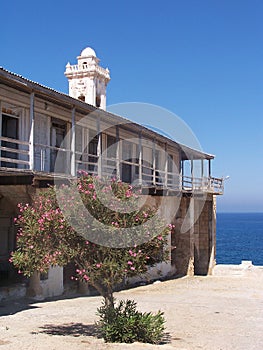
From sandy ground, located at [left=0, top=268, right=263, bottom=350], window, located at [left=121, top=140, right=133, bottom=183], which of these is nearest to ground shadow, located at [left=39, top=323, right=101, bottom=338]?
sandy ground, located at [left=0, top=268, right=263, bottom=350]

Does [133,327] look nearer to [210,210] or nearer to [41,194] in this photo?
[41,194]

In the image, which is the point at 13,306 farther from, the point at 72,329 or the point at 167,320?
the point at 167,320

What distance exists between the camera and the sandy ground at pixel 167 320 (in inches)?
383

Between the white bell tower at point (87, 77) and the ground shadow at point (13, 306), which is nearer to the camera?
the ground shadow at point (13, 306)

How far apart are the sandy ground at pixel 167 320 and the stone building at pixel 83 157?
233 cm

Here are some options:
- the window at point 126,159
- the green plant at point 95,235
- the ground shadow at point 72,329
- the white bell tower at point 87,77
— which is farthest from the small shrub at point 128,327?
the white bell tower at point 87,77

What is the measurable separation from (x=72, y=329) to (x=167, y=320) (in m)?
2.73

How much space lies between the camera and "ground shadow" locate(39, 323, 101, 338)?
34.9 ft

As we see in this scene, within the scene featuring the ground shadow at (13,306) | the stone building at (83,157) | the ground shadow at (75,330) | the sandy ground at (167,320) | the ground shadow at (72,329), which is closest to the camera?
the sandy ground at (167,320)

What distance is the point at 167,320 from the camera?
1283cm

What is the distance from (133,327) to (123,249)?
153 cm

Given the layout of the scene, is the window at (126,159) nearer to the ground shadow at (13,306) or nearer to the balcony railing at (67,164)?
the balcony railing at (67,164)

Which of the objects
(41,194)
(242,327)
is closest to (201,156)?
(242,327)

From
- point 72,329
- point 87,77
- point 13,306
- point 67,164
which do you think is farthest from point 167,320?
point 87,77
